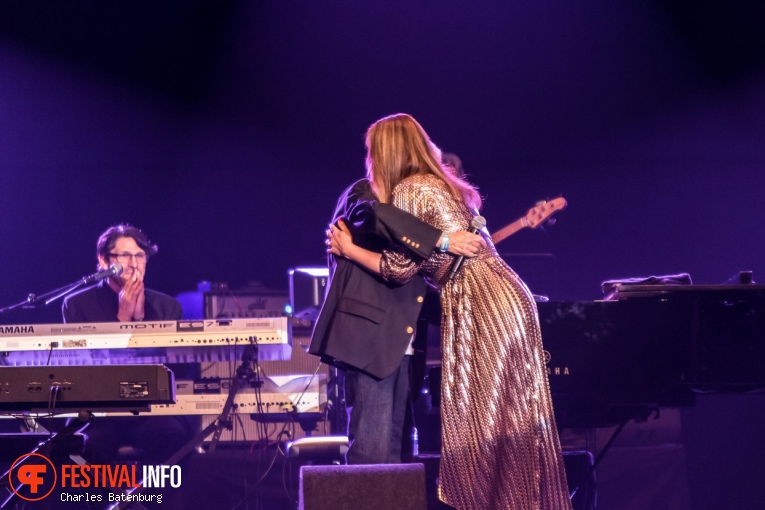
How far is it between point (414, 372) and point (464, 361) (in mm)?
276

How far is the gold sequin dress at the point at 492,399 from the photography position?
119 inches

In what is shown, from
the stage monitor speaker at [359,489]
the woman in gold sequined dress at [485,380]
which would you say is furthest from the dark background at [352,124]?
the stage monitor speaker at [359,489]

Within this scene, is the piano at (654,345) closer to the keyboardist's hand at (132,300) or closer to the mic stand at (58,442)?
the mic stand at (58,442)

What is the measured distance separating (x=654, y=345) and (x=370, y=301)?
1.38 meters

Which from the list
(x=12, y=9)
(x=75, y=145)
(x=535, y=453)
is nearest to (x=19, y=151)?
(x=75, y=145)

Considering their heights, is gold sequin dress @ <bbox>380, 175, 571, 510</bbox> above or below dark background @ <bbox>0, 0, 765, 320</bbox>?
below

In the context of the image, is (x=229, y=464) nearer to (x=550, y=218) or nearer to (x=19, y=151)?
(x=550, y=218)

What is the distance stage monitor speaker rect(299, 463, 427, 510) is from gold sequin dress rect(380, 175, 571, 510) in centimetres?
37

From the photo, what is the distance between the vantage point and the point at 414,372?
3.26 meters

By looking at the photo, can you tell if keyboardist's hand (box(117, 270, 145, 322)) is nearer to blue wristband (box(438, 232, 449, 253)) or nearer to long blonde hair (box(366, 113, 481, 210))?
long blonde hair (box(366, 113, 481, 210))

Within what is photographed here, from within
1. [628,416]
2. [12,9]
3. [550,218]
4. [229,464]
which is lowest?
[229,464]

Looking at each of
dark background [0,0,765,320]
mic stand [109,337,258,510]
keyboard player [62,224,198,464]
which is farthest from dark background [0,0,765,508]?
mic stand [109,337,258,510]

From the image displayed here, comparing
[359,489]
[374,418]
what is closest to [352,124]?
[374,418]

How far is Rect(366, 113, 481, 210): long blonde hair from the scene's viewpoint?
10.6 feet
